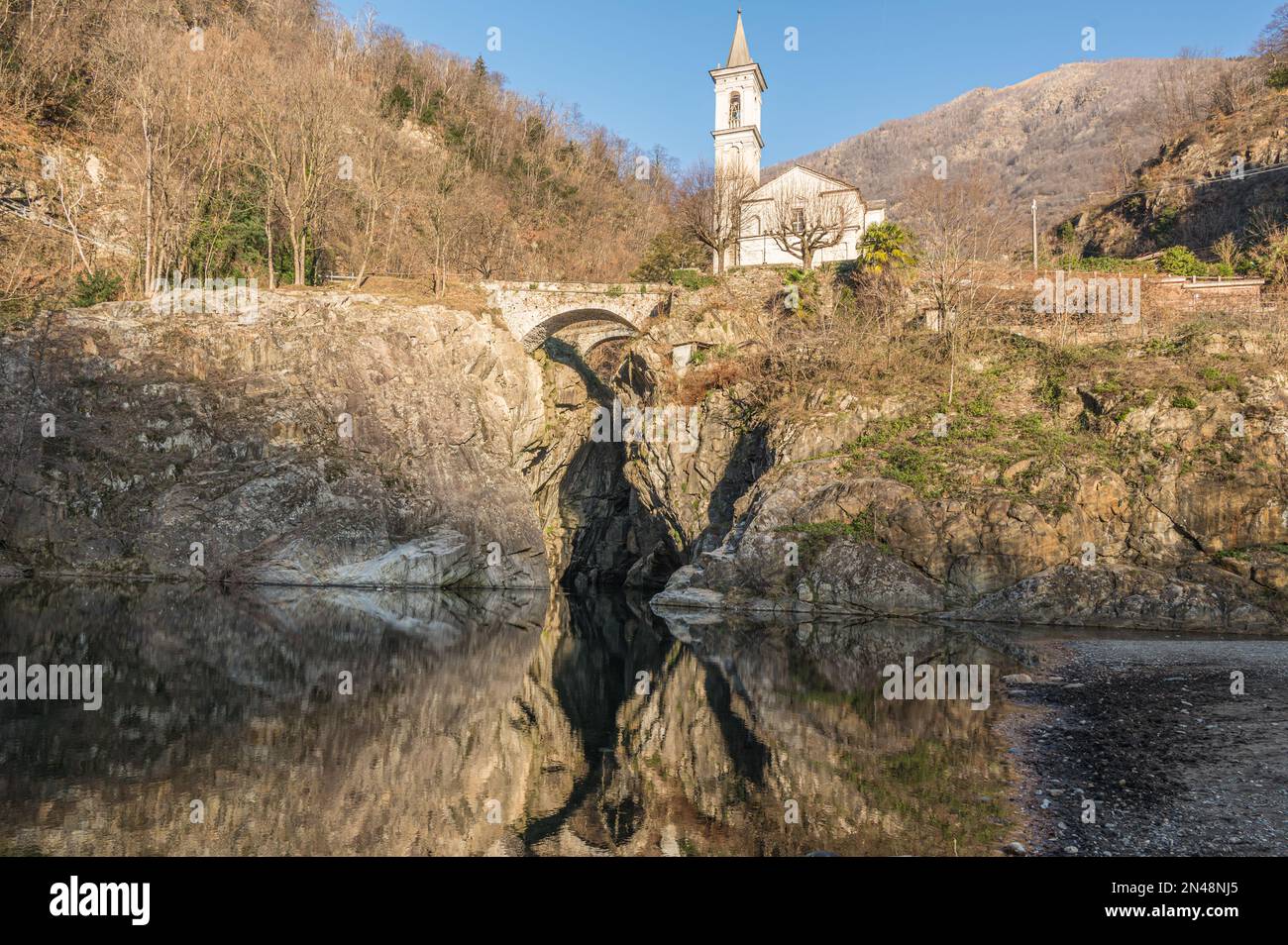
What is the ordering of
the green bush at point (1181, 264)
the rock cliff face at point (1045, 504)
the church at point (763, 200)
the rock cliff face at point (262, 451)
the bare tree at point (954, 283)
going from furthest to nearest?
1. the church at point (763, 200)
2. the green bush at point (1181, 264)
3. the bare tree at point (954, 283)
4. the rock cliff face at point (262, 451)
5. the rock cliff face at point (1045, 504)

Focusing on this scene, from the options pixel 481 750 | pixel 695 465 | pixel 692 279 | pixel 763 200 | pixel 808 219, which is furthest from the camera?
pixel 763 200

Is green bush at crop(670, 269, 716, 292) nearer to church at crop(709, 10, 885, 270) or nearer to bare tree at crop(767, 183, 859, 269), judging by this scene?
church at crop(709, 10, 885, 270)

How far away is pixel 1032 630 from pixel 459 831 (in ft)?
67.0

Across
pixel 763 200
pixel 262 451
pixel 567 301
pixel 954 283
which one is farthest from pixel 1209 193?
pixel 262 451

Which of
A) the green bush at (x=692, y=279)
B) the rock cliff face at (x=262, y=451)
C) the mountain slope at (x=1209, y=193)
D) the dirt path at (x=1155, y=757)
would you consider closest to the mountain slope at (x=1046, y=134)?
the mountain slope at (x=1209, y=193)

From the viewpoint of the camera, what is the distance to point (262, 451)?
34.8 meters

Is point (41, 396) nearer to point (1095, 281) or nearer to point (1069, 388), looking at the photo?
point (1069, 388)

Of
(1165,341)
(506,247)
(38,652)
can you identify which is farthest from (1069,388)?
(506,247)

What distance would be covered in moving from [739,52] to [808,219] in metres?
15.1

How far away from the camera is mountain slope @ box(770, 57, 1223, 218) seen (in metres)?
74.8

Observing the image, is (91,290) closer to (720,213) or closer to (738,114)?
(720,213)

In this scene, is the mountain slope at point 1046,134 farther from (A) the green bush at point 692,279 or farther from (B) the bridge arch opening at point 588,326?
(B) the bridge arch opening at point 588,326

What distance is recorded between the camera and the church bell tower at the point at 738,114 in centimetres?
5212

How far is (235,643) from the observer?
16.9 m
